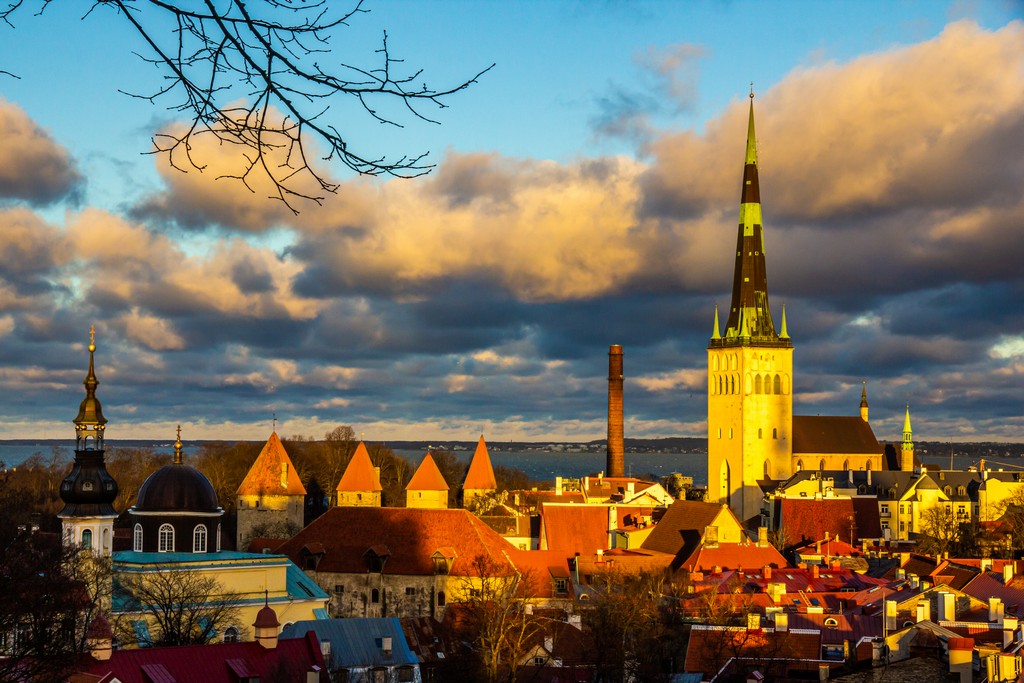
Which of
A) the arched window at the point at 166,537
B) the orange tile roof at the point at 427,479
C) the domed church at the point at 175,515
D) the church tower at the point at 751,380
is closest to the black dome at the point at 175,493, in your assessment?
the domed church at the point at 175,515

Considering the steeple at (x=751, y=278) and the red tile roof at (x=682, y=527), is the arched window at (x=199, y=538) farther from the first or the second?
the steeple at (x=751, y=278)

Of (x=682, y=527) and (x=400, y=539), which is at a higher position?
(x=682, y=527)

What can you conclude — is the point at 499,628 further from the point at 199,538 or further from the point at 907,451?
the point at 907,451

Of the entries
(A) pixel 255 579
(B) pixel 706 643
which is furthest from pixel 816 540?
(B) pixel 706 643

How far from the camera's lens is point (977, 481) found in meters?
102

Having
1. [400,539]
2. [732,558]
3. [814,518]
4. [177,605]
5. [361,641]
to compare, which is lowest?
[361,641]

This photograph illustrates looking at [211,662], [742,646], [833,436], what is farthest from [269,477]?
[833,436]

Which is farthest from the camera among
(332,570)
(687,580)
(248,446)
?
(248,446)

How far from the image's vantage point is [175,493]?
53.8 m

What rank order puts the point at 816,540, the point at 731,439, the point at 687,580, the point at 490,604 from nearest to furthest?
1. the point at 490,604
2. the point at 687,580
3. the point at 816,540
4. the point at 731,439

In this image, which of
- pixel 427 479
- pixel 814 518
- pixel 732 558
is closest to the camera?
pixel 732 558

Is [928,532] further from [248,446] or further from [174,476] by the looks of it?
[248,446]

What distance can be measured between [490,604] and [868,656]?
13.4m

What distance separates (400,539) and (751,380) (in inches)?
2376
